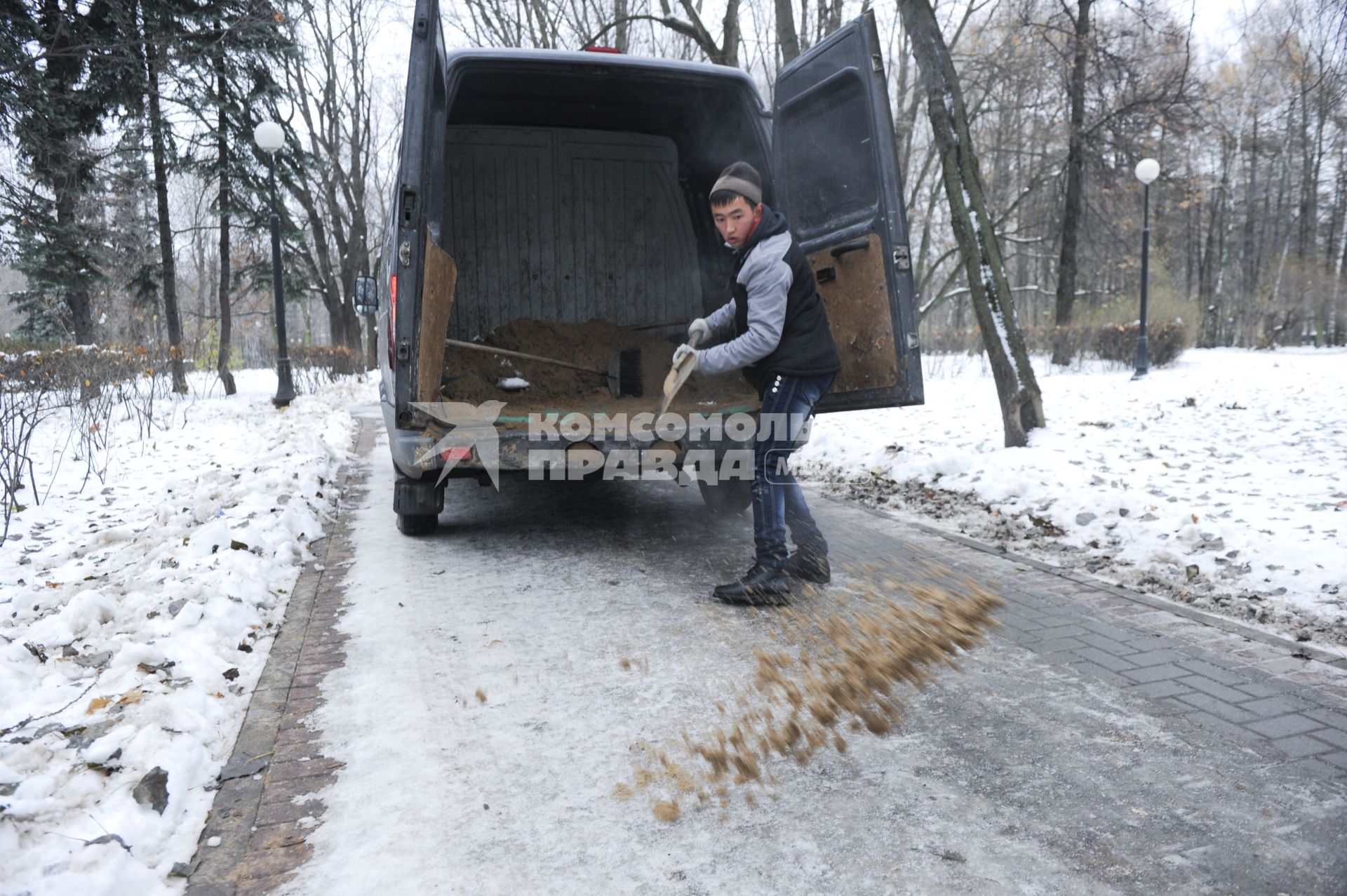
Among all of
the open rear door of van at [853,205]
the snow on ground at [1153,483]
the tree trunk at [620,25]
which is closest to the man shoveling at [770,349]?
the open rear door of van at [853,205]

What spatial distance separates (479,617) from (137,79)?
11.9 metres

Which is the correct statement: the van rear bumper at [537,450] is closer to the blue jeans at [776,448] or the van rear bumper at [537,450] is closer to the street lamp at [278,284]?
the blue jeans at [776,448]

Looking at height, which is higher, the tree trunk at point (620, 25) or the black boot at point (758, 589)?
the tree trunk at point (620, 25)

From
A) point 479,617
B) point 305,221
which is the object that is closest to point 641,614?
point 479,617

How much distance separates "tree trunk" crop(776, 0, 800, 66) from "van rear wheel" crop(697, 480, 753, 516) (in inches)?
305

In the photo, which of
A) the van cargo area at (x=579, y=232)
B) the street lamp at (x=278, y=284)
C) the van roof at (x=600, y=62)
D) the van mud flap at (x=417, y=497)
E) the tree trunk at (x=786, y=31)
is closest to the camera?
the van roof at (x=600, y=62)

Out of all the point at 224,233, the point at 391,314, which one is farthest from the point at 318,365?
the point at 391,314

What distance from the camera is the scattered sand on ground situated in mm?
2566

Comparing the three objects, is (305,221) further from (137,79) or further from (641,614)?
(641,614)

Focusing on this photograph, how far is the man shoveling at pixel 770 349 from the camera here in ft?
13.2

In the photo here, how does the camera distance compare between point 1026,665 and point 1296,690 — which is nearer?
point 1296,690

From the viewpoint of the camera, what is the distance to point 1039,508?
227 inches

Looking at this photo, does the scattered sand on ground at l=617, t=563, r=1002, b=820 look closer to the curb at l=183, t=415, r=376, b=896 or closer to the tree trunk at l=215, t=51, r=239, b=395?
the curb at l=183, t=415, r=376, b=896

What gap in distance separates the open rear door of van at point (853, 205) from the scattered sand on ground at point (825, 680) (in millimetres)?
1218
